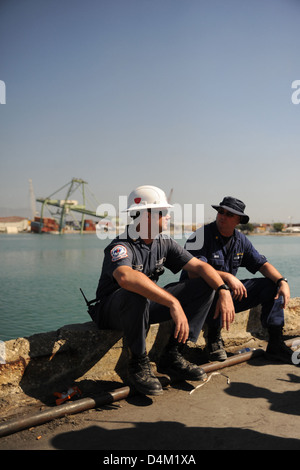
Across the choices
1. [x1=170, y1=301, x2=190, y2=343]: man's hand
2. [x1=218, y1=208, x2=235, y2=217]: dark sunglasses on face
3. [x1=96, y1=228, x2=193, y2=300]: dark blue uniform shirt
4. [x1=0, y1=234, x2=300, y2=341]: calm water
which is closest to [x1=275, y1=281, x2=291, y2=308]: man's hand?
[x1=218, y1=208, x2=235, y2=217]: dark sunglasses on face

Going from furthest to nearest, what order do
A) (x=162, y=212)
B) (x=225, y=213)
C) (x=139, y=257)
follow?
1. (x=225, y=213)
2. (x=162, y=212)
3. (x=139, y=257)

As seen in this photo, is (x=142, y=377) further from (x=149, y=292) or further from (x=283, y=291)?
(x=283, y=291)

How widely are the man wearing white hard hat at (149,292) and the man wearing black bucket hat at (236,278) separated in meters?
0.36

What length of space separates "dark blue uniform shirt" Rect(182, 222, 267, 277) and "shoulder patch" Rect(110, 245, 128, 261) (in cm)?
85

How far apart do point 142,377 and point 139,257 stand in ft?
2.65

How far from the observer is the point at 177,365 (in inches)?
109

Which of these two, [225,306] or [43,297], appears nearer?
[225,306]

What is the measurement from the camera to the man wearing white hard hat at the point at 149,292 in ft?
7.96

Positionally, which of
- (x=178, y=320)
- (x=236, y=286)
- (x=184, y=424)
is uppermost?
(x=236, y=286)

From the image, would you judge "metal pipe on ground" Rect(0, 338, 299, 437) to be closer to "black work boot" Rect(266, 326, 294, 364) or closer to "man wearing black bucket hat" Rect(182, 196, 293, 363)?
"man wearing black bucket hat" Rect(182, 196, 293, 363)

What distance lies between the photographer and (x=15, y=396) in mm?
2402

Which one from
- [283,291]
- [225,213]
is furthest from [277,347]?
[225,213]
